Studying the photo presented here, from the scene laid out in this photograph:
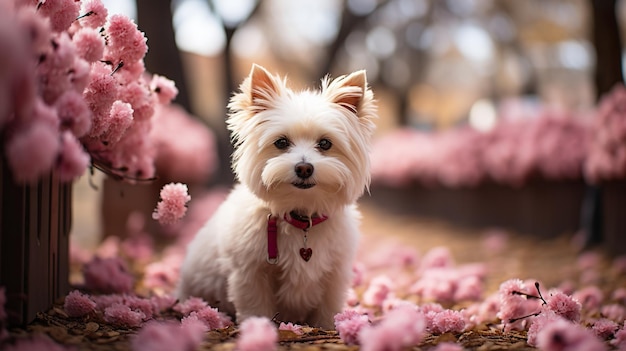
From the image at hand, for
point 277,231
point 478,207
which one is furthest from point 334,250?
point 478,207

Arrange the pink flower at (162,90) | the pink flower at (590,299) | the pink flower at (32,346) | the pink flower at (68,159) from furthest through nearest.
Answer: the pink flower at (590,299) → the pink flower at (162,90) → the pink flower at (68,159) → the pink flower at (32,346)

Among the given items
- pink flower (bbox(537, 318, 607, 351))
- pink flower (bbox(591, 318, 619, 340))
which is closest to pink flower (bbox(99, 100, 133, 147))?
pink flower (bbox(537, 318, 607, 351))

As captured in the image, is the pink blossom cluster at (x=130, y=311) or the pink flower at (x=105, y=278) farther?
the pink flower at (x=105, y=278)

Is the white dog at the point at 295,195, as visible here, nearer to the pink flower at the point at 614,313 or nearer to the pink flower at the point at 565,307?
the pink flower at the point at 565,307

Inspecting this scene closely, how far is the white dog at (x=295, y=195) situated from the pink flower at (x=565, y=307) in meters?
0.99

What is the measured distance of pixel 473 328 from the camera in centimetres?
301

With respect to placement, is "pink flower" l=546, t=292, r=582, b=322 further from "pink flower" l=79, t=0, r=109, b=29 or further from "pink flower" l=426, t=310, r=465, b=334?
"pink flower" l=79, t=0, r=109, b=29

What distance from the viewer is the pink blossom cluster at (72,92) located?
172 centimetres

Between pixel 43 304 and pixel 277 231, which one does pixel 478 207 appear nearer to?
pixel 277 231

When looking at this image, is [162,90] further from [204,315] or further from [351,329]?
[351,329]

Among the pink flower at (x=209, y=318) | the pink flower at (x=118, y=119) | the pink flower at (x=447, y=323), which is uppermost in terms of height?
the pink flower at (x=118, y=119)

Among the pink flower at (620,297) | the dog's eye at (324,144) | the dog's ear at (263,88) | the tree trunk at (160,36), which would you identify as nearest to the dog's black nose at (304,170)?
the dog's eye at (324,144)

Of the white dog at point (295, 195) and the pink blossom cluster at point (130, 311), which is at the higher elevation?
the white dog at point (295, 195)

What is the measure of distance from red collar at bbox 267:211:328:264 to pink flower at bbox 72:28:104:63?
1.09 m
